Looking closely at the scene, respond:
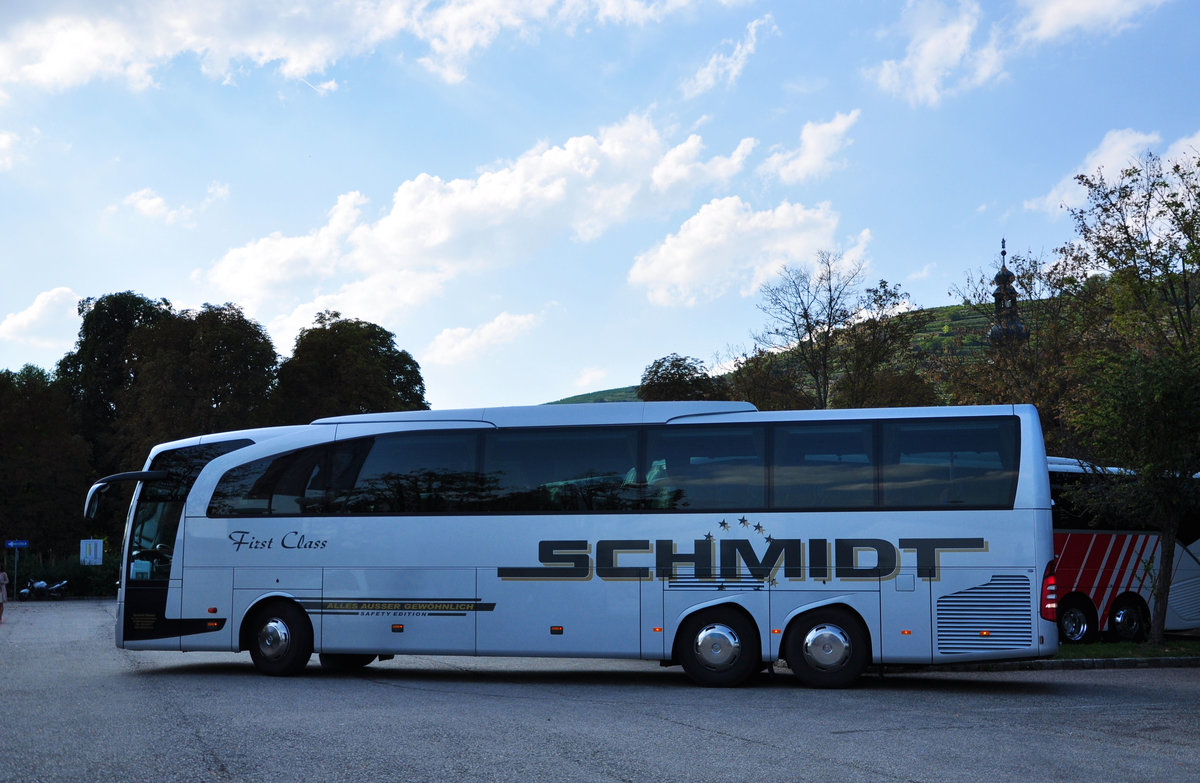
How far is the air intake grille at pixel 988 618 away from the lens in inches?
535

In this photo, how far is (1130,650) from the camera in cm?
1938

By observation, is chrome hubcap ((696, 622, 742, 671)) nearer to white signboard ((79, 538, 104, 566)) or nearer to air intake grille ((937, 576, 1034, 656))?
air intake grille ((937, 576, 1034, 656))

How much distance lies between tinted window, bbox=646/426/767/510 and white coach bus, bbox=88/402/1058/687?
2 centimetres

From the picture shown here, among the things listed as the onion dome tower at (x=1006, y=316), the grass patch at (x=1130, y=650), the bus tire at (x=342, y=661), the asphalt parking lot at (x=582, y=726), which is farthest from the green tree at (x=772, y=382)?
the bus tire at (x=342, y=661)

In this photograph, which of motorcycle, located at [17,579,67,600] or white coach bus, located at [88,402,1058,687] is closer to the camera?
white coach bus, located at [88,402,1058,687]

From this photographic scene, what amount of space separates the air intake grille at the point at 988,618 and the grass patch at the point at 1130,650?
4.53 m

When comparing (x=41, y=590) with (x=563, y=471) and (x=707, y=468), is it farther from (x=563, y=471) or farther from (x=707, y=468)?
(x=707, y=468)

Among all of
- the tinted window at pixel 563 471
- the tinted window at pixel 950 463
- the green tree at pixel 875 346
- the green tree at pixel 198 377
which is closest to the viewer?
the tinted window at pixel 950 463

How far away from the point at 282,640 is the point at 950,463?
28.5ft

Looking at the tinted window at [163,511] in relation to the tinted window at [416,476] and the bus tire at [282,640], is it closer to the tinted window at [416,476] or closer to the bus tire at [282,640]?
the bus tire at [282,640]

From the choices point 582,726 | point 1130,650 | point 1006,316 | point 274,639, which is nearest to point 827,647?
point 582,726

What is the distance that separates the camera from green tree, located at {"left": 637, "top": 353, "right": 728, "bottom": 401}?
160 feet

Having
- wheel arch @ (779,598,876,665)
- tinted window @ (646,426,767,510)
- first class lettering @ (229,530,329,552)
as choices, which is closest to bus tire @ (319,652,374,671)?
first class lettering @ (229,530,329,552)

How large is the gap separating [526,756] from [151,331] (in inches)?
1815
